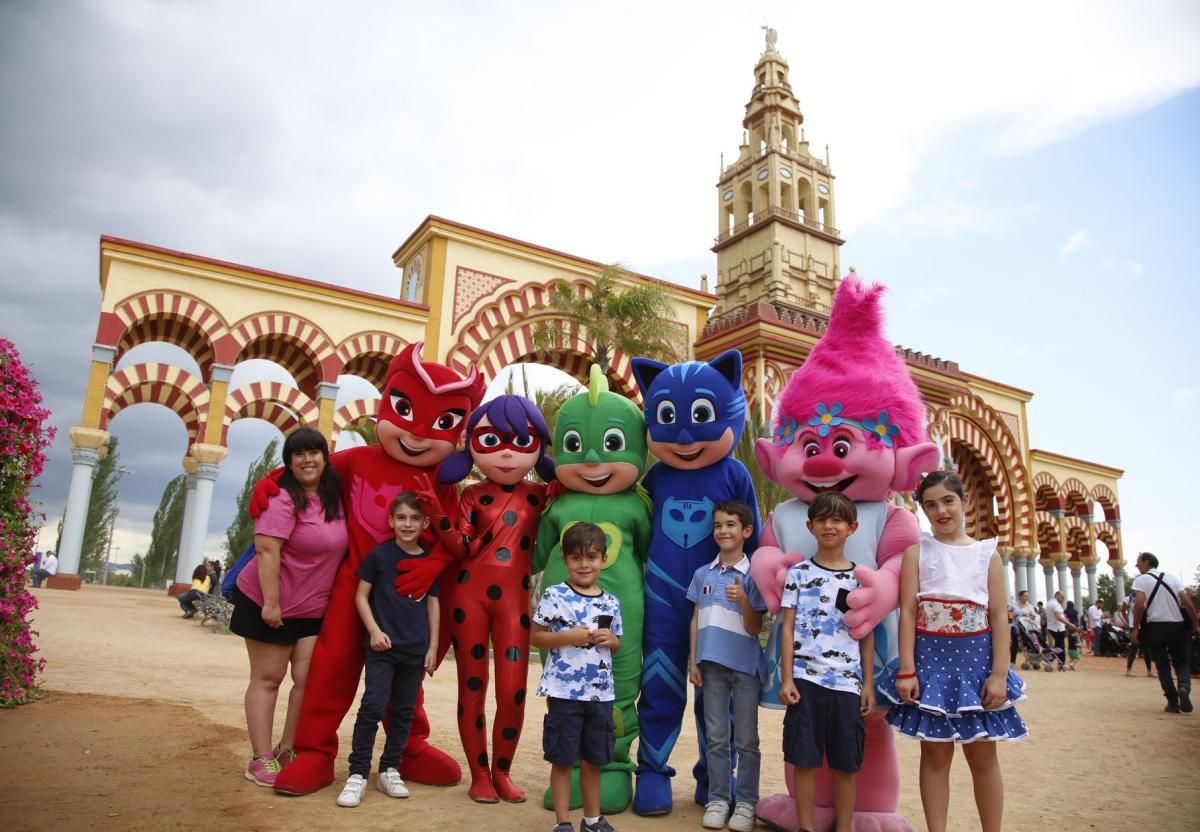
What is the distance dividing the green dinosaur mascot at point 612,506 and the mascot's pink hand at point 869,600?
995 mm

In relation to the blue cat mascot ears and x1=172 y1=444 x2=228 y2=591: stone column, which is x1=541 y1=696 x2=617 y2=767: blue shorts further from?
x1=172 y1=444 x2=228 y2=591: stone column

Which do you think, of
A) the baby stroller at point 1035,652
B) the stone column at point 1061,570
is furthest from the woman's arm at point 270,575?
the stone column at point 1061,570

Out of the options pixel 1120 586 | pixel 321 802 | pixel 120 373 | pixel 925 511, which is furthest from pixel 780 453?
pixel 1120 586

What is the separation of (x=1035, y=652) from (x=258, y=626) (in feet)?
44.3

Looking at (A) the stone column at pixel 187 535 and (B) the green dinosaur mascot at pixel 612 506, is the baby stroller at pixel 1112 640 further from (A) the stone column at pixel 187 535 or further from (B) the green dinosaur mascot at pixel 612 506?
(A) the stone column at pixel 187 535

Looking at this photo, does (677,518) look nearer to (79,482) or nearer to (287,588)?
(287,588)

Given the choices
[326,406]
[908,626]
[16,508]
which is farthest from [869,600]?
[326,406]

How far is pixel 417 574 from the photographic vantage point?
11.7 feet

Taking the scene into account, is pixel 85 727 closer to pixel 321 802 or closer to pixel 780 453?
pixel 321 802

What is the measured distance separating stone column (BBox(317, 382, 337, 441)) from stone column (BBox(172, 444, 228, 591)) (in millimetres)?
1677

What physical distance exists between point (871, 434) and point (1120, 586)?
29403mm

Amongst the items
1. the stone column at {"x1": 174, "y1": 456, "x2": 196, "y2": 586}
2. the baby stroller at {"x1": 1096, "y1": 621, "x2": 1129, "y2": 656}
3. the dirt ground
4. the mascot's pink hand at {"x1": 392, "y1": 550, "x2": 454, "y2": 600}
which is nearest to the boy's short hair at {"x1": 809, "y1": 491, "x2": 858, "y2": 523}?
the dirt ground

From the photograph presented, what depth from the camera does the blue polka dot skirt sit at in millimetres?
2801

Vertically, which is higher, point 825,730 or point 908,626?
point 908,626
